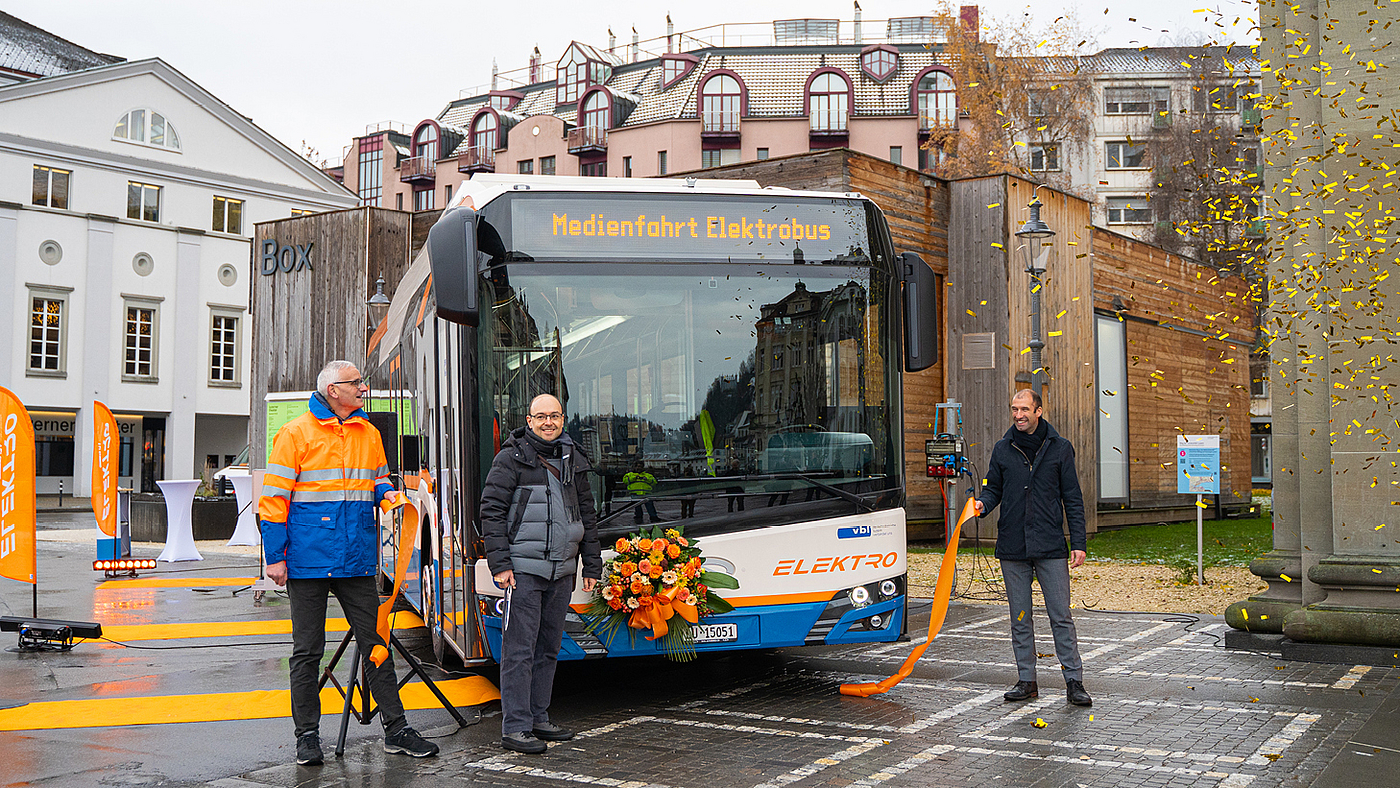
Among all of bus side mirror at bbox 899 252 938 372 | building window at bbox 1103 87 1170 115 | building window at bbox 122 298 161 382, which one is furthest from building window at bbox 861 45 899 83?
bus side mirror at bbox 899 252 938 372

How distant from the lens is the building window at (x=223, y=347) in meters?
47.9

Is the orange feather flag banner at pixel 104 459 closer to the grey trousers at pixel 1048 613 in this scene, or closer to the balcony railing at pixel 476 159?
the grey trousers at pixel 1048 613

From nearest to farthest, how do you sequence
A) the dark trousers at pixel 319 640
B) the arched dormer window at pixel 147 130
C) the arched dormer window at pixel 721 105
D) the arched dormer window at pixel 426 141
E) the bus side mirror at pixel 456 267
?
1. the dark trousers at pixel 319 640
2. the bus side mirror at pixel 456 267
3. the arched dormer window at pixel 147 130
4. the arched dormer window at pixel 721 105
5. the arched dormer window at pixel 426 141

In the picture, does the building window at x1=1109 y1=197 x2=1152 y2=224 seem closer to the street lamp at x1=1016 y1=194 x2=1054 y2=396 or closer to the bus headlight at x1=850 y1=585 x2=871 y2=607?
the street lamp at x1=1016 y1=194 x2=1054 y2=396

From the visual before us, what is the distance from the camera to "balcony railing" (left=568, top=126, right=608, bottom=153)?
6275 centimetres

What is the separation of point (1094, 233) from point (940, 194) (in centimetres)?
529

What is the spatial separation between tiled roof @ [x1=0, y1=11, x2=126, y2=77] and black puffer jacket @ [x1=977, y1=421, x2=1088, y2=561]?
149ft

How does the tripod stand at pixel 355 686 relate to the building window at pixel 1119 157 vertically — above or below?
below

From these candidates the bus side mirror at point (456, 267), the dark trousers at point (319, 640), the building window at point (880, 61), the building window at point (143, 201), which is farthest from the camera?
the building window at point (880, 61)

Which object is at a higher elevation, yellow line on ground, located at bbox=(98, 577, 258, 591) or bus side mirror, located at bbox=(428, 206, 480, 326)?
bus side mirror, located at bbox=(428, 206, 480, 326)

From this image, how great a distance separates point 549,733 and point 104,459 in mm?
12003

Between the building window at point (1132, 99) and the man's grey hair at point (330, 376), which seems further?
the building window at point (1132, 99)

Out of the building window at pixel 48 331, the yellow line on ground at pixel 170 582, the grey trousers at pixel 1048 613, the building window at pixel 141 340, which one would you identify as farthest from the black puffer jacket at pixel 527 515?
the building window at pixel 141 340

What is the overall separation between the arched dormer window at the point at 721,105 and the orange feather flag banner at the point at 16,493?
1987 inches
